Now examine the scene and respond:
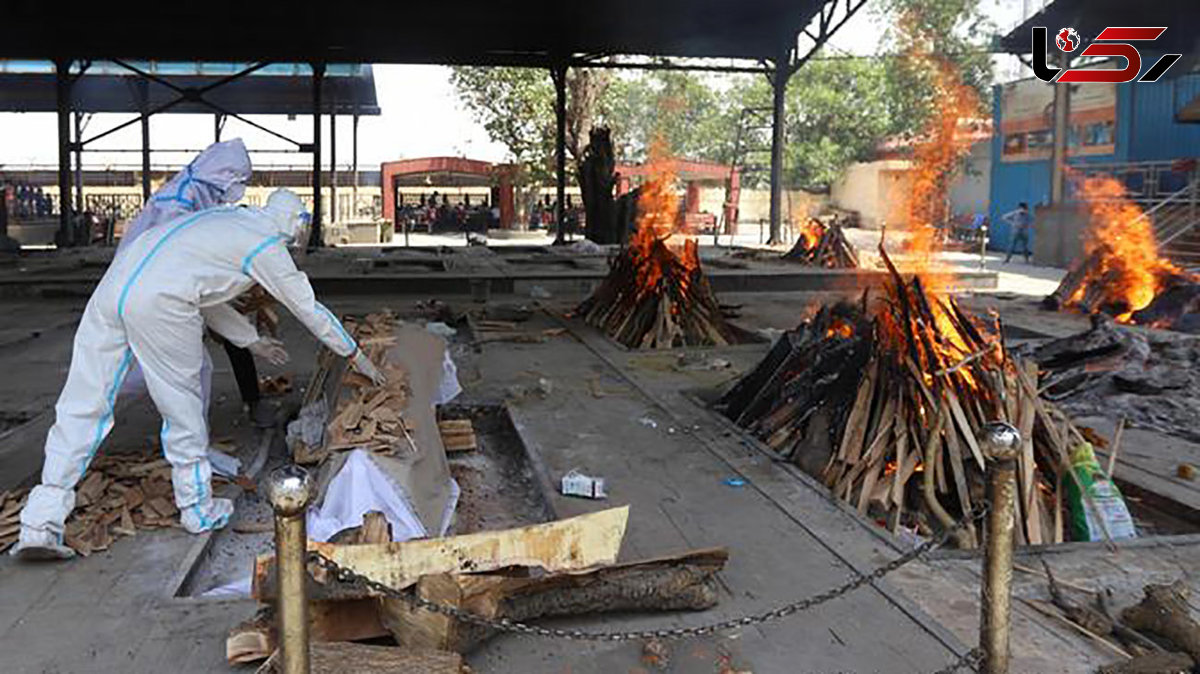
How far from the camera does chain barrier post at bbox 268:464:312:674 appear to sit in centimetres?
262

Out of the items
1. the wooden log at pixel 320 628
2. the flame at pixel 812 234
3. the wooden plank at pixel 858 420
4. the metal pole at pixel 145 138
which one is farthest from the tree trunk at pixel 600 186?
the wooden log at pixel 320 628

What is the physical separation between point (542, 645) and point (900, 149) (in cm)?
4179

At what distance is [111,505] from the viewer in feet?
16.3

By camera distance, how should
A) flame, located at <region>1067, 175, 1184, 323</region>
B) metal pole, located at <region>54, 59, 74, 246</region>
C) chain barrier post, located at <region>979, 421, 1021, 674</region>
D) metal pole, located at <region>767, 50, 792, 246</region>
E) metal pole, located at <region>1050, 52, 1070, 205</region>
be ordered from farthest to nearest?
metal pole, located at <region>767, 50, 792, 246</region> < metal pole, located at <region>1050, 52, 1070, 205</region> < metal pole, located at <region>54, 59, 74, 246</region> < flame, located at <region>1067, 175, 1184, 323</region> < chain barrier post, located at <region>979, 421, 1021, 674</region>

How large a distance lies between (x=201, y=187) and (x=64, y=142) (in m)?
19.5

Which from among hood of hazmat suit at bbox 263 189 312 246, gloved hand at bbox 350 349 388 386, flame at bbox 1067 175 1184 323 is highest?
hood of hazmat suit at bbox 263 189 312 246

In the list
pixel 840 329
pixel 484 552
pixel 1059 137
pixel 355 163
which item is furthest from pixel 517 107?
pixel 484 552

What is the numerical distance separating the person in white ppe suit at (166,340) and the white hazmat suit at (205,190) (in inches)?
26.0

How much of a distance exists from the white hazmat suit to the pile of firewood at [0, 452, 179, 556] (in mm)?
490

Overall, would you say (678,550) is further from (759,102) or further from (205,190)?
(759,102)

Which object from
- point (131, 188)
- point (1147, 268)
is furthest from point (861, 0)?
point (131, 188)

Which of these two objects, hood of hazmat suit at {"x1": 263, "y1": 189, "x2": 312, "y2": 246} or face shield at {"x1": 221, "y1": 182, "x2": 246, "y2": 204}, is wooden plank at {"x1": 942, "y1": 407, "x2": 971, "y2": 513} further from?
face shield at {"x1": 221, "y1": 182, "x2": 246, "y2": 204}

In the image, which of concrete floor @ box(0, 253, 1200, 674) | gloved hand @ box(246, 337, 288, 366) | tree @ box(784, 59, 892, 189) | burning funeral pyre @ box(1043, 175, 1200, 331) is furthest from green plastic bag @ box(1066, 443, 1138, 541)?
tree @ box(784, 59, 892, 189)

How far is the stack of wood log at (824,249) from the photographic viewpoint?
1872 centimetres
